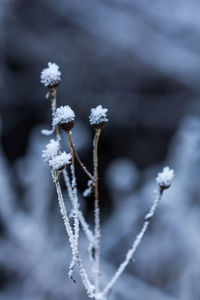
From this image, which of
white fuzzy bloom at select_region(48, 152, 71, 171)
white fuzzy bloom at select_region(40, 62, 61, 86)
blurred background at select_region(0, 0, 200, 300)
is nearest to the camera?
white fuzzy bloom at select_region(48, 152, 71, 171)

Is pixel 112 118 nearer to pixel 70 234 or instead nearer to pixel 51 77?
pixel 51 77

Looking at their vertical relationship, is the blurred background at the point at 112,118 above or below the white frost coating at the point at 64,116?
above

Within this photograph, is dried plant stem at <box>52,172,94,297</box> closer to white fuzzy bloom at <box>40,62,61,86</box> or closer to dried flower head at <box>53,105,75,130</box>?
dried flower head at <box>53,105,75,130</box>

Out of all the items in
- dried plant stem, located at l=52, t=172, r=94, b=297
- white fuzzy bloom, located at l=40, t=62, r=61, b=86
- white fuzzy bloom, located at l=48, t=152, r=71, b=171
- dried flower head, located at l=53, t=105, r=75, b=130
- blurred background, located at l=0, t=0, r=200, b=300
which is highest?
blurred background, located at l=0, t=0, r=200, b=300

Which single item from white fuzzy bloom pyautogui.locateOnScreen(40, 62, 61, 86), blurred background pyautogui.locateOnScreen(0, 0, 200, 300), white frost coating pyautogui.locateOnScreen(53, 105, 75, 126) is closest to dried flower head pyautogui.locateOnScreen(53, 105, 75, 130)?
white frost coating pyautogui.locateOnScreen(53, 105, 75, 126)

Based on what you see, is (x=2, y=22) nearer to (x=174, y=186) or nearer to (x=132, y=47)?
(x=132, y=47)

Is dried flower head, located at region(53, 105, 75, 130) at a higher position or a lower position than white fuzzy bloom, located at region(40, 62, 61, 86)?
lower

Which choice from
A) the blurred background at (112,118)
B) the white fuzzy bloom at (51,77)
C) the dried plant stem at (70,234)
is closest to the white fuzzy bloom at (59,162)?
the dried plant stem at (70,234)

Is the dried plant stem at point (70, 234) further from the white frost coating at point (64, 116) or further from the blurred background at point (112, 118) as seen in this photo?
the blurred background at point (112, 118)
